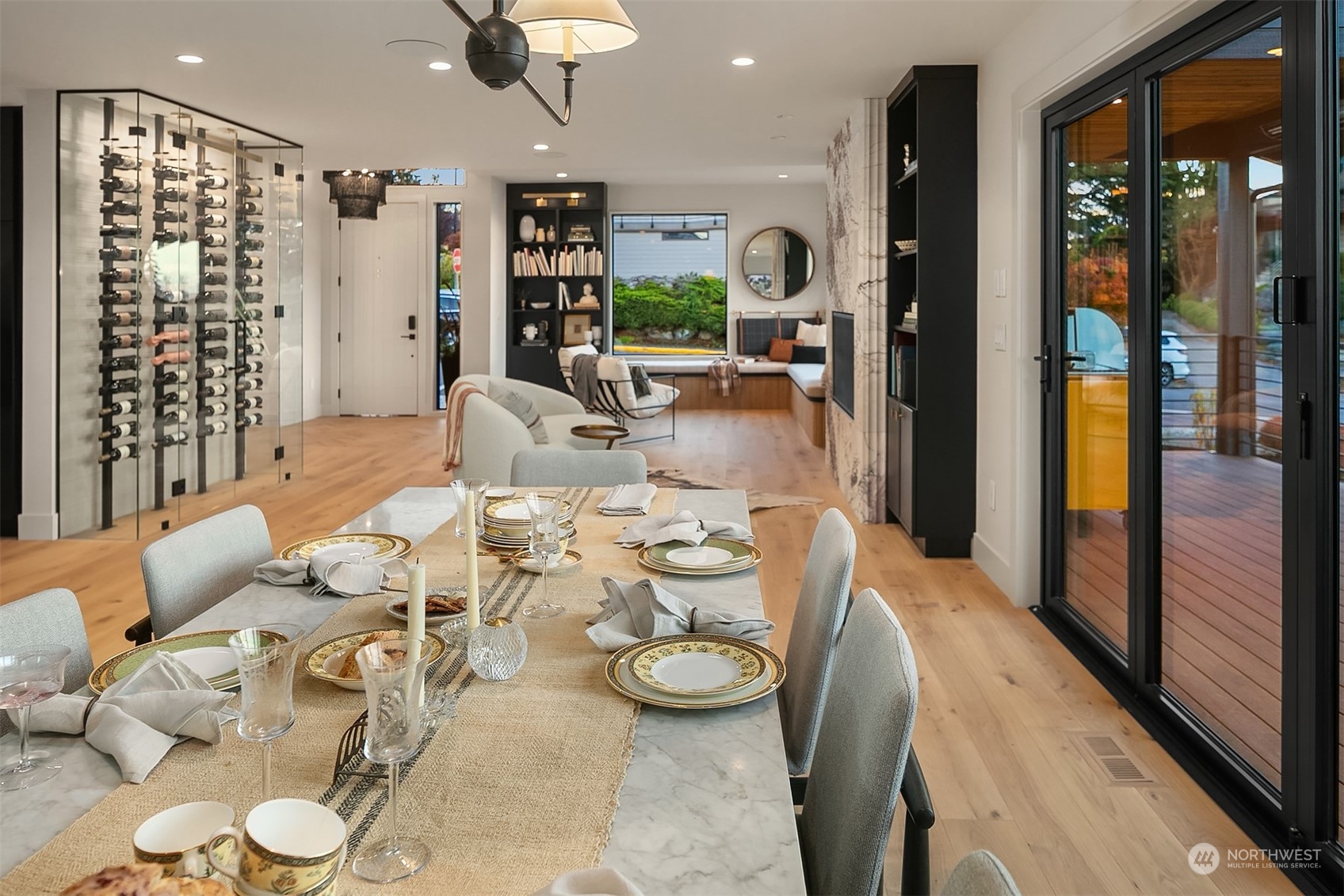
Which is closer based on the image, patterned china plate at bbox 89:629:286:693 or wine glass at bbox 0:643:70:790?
wine glass at bbox 0:643:70:790

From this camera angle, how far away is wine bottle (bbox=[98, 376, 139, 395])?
5.42 metres

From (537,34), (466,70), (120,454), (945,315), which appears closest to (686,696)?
(537,34)

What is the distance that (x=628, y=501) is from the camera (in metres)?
2.49

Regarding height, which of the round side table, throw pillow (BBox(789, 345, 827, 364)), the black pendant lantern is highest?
the black pendant lantern

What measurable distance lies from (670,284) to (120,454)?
24.5ft

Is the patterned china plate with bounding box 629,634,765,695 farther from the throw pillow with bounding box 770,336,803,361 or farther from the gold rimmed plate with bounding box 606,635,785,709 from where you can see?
the throw pillow with bounding box 770,336,803,361

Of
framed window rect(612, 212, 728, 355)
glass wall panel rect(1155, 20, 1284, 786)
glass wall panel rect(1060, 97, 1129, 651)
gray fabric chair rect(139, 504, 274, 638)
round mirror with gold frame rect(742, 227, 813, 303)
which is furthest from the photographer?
framed window rect(612, 212, 728, 355)

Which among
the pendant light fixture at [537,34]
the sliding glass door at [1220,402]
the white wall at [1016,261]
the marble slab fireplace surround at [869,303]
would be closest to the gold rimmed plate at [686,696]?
the pendant light fixture at [537,34]

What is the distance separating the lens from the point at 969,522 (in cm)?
490

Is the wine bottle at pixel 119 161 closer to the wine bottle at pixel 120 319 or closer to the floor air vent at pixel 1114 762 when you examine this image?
the wine bottle at pixel 120 319

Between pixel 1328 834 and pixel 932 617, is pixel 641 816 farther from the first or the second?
pixel 932 617

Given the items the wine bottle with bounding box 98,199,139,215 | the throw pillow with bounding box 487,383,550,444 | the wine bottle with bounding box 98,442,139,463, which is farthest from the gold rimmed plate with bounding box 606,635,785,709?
the wine bottle with bounding box 98,199,139,215

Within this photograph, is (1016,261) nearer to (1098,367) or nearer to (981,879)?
(1098,367)

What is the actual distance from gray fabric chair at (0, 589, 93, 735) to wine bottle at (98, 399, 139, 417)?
4298mm
